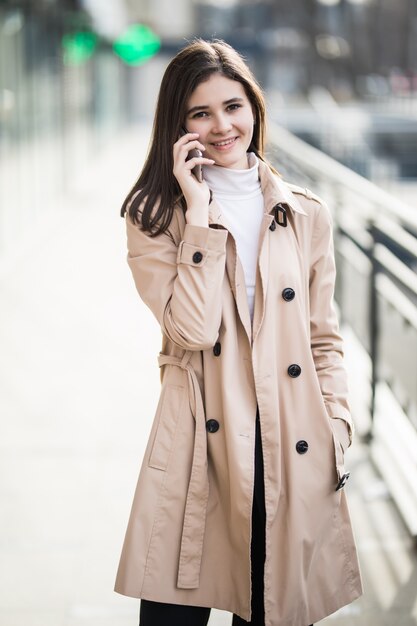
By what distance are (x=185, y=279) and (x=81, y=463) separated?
2.63m

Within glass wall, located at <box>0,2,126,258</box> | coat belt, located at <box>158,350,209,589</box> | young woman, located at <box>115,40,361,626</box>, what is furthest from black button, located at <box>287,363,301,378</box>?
glass wall, located at <box>0,2,126,258</box>

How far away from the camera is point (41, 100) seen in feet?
45.3

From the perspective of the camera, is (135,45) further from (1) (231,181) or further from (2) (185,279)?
(2) (185,279)

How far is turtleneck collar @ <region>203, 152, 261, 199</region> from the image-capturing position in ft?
7.52

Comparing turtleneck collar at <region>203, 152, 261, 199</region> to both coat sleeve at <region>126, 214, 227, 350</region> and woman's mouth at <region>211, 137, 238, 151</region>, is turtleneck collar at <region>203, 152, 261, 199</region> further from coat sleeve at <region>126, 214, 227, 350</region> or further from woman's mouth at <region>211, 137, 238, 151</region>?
coat sleeve at <region>126, 214, 227, 350</region>

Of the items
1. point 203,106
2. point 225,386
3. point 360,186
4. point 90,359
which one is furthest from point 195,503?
point 90,359

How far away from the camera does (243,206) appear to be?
7.60ft

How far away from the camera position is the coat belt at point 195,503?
2223 mm

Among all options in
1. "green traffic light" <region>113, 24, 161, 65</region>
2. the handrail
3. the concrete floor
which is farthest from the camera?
"green traffic light" <region>113, 24, 161, 65</region>

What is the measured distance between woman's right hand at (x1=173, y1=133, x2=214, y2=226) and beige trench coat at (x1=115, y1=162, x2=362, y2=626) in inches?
1.5

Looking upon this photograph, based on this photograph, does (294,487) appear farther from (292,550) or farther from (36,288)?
(36,288)

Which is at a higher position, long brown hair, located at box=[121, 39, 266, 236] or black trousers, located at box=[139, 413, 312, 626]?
long brown hair, located at box=[121, 39, 266, 236]

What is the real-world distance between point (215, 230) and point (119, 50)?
25144 mm

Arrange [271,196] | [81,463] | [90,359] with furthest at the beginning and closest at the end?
[90,359] → [81,463] → [271,196]
